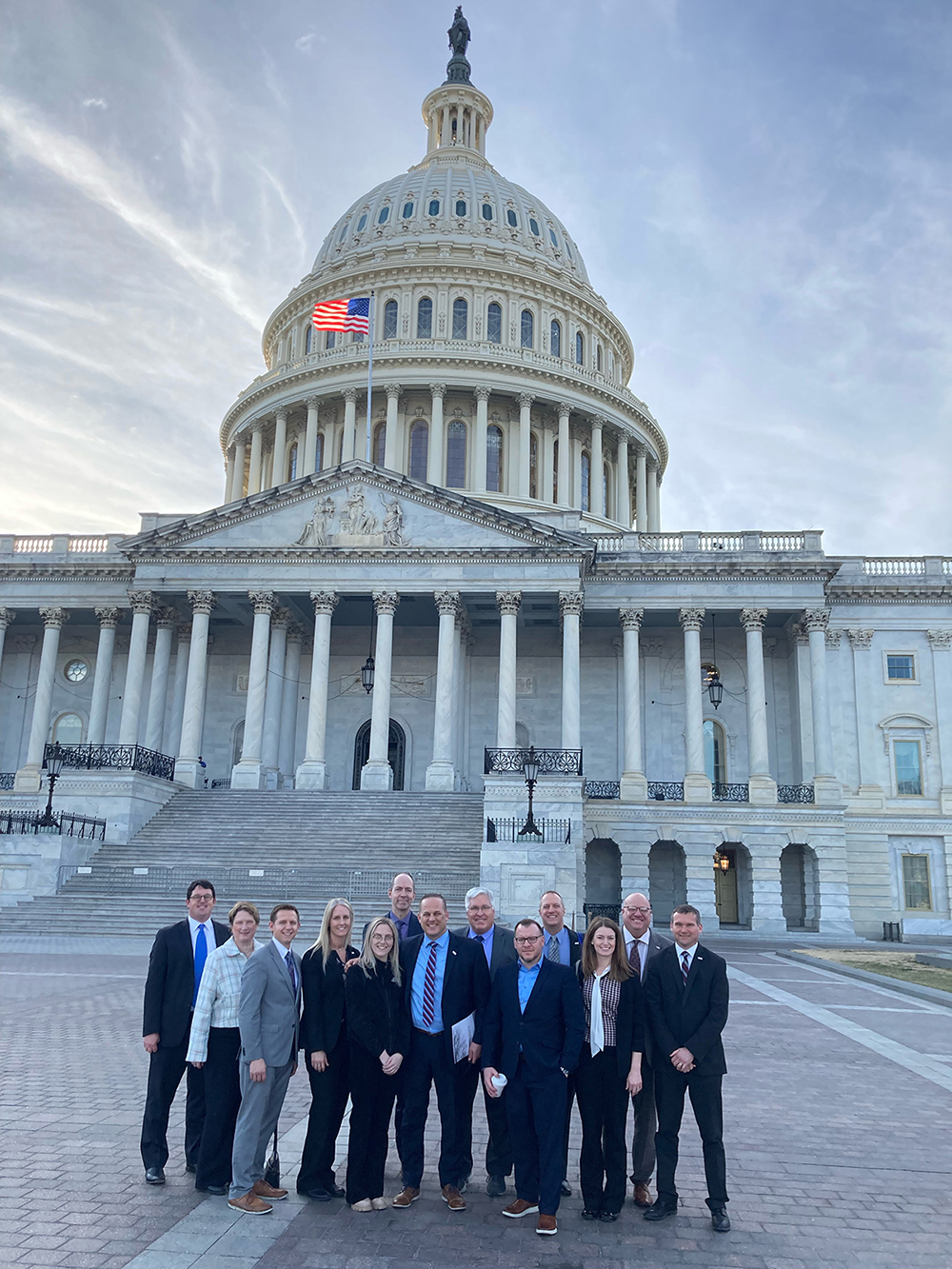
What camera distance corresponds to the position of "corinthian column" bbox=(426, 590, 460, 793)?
4009 centimetres

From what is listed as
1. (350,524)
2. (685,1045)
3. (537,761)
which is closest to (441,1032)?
(685,1045)

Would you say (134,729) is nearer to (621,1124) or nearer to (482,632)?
(482,632)

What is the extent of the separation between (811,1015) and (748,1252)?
11111mm

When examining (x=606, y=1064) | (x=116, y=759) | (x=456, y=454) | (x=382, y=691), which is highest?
(x=456, y=454)

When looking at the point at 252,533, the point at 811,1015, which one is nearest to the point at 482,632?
the point at 252,533

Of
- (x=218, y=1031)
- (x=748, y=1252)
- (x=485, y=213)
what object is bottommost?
(x=748, y=1252)

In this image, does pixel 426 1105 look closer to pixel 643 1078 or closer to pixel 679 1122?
pixel 643 1078

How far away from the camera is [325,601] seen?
42594mm

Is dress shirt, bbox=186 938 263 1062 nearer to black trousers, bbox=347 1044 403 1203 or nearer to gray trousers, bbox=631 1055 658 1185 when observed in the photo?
black trousers, bbox=347 1044 403 1203

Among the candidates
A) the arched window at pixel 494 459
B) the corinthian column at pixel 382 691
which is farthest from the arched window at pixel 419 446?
the corinthian column at pixel 382 691

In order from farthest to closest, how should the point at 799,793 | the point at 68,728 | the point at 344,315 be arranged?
the point at 344,315 → the point at 68,728 → the point at 799,793

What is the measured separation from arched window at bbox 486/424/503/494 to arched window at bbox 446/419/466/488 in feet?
4.80

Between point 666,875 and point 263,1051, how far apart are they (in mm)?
37562

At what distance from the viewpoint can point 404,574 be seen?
42531 mm
